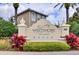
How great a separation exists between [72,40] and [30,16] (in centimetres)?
75

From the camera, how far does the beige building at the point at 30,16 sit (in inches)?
334

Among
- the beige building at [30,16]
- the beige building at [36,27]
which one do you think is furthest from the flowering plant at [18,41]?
the beige building at [30,16]

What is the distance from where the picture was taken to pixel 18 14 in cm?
849

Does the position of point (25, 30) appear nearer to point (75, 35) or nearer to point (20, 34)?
point (20, 34)

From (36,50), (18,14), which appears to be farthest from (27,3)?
(36,50)

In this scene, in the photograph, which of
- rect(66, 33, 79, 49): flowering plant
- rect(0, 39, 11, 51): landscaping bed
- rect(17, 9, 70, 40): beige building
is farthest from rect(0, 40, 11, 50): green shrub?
rect(66, 33, 79, 49): flowering plant

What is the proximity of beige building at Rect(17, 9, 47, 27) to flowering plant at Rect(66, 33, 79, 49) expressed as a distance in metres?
0.49

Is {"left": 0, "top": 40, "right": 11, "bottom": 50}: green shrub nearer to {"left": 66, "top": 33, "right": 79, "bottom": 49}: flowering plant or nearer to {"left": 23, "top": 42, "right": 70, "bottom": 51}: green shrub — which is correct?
{"left": 23, "top": 42, "right": 70, "bottom": 51}: green shrub

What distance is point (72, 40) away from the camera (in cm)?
853

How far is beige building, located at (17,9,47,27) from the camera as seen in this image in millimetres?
8492

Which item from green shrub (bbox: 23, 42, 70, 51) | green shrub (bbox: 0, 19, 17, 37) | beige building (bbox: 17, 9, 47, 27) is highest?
beige building (bbox: 17, 9, 47, 27)

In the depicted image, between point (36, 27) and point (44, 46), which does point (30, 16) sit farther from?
point (44, 46)

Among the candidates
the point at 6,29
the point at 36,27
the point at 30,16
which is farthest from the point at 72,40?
the point at 6,29
